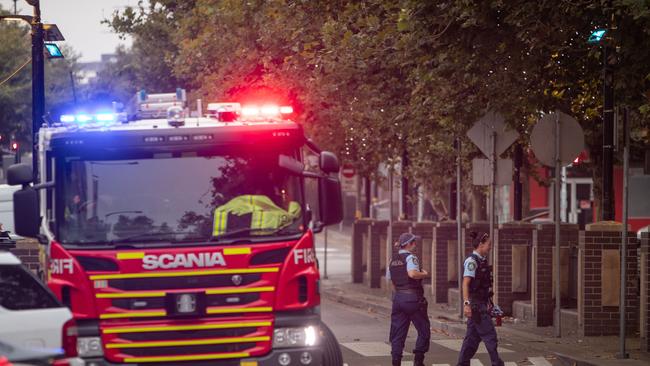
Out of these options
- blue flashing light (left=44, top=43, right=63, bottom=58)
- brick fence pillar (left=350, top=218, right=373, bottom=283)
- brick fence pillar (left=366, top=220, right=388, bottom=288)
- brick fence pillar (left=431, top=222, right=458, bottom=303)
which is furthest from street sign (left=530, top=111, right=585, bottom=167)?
brick fence pillar (left=350, top=218, right=373, bottom=283)

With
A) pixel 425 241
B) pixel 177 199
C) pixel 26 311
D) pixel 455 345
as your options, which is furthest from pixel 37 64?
pixel 26 311

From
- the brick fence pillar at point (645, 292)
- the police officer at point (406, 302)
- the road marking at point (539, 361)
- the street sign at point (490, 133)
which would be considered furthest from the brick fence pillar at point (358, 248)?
the police officer at point (406, 302)

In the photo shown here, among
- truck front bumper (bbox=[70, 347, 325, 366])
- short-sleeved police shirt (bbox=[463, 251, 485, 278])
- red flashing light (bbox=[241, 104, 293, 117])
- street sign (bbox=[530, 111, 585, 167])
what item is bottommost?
truck front bumper (bbox=[70, 347, 325, 366])

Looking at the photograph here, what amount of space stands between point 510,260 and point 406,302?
8230 mm

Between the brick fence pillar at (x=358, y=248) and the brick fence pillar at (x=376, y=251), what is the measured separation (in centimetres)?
183

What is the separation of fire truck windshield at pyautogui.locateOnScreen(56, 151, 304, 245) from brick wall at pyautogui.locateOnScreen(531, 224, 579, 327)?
34.4ft

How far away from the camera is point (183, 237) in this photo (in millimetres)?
12938

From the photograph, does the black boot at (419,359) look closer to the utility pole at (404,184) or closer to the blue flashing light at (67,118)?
the blue flashing light at (67,118)

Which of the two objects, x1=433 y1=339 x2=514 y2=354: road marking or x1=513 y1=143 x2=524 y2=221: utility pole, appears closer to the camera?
x1=433 y1=339 x2=514 y2=354: road marking

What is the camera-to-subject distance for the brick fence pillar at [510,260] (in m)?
24.8

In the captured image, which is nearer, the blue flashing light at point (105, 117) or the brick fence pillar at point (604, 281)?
the blue flashing light at point (105, 117)

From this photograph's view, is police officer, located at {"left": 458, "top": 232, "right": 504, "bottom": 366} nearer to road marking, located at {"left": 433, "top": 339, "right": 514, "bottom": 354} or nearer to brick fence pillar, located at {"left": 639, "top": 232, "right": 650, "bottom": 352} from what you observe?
brick fence pillar, located at {"left": 639, "top": 232, "right": 650, "bottom": 352}

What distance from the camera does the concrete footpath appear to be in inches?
714

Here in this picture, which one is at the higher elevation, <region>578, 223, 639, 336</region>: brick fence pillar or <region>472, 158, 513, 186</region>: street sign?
<region>472, 158, 513, 186</region>: street sign
